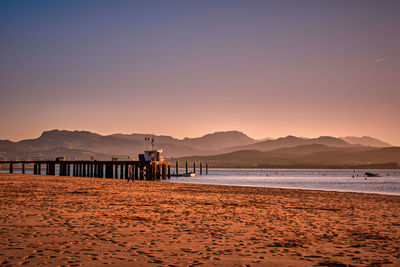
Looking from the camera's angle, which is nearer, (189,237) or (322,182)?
Result: (189,237)

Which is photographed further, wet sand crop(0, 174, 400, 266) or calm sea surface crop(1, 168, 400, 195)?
calm sea surface crop(1, 168, 400, 195)

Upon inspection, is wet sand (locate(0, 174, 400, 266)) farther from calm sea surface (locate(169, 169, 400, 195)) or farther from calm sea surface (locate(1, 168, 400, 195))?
calm sea surface (locate(1, 168, 400, 195))

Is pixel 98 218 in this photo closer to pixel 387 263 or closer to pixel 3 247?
pixel 3 247

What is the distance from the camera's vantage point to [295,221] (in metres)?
14.5

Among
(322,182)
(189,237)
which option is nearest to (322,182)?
(322,182)

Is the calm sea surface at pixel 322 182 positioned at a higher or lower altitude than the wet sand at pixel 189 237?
lower

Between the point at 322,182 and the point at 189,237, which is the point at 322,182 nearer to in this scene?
the point at 322,182

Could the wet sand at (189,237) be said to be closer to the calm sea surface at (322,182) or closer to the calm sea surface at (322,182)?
the calm sea surface at (322,182)

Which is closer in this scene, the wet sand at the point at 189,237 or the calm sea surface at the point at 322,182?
the wet sand at the point at 189,237

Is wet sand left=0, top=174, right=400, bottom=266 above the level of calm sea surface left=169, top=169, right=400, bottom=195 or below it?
above

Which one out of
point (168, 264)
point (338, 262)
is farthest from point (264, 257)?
point (168, 264)

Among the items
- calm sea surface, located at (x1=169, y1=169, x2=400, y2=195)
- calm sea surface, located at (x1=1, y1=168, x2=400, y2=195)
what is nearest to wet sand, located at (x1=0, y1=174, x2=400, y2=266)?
calm sea surface, located at (x1=169, y1=169, x2=400, y2=195)

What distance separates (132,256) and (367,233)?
816cm

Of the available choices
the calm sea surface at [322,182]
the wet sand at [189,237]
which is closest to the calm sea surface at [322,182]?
the calm sea surface at [322,182]
